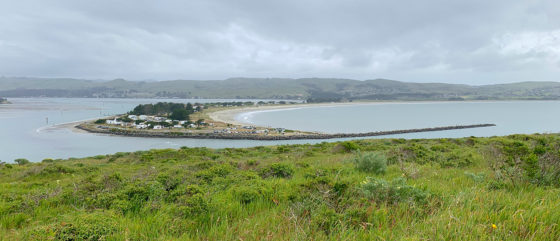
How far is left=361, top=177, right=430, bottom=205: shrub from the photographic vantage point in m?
3.55

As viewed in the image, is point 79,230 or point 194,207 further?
point 194,207

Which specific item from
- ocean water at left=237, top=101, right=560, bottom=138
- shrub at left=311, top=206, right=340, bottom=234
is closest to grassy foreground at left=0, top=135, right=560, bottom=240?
shrub at left=311, top=206, right=340, bottom=234

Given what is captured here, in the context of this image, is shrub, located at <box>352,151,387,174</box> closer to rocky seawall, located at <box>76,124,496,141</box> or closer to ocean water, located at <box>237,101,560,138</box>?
rocky seawall, located at <box>76,124,496,141</box>

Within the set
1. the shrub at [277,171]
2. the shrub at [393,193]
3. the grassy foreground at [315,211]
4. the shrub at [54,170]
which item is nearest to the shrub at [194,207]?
the grassy foreground at [315,211]

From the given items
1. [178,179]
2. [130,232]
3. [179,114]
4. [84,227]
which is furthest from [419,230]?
[179,114]

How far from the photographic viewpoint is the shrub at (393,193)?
3555mm

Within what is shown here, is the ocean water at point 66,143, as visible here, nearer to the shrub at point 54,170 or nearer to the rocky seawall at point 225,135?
the rocky seawall at point 225,135

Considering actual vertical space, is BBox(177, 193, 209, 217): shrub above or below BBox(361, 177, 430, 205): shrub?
below

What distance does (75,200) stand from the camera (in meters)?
4.85

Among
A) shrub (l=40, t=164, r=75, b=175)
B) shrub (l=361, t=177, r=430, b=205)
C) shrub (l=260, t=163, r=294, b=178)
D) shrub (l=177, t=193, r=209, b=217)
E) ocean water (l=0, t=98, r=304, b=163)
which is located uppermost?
shrub (l=361, t=177, r=430, b=205)

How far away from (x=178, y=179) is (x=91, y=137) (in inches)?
2421

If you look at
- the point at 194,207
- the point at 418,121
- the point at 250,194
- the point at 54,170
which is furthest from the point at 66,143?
the point at 418,121

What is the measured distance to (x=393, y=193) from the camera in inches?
150

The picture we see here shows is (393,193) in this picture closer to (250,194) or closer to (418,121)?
(250,194)
